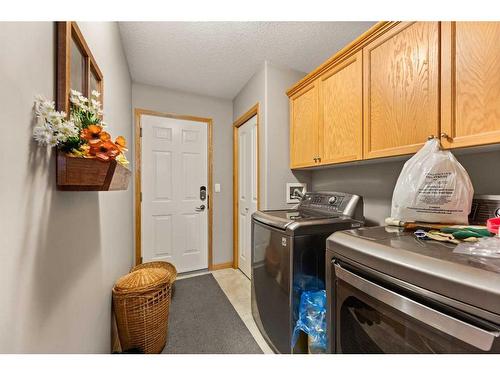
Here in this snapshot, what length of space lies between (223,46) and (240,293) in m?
2.47

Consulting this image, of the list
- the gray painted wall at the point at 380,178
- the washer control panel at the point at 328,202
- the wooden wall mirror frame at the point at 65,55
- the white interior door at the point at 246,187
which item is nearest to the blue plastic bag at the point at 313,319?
the washer control panel at the point at 328,202

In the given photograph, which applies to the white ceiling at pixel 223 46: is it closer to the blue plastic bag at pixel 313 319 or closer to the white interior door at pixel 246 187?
the white interior door at pixel 246 187

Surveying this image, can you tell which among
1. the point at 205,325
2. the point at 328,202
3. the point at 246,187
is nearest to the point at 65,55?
the point at 328,202

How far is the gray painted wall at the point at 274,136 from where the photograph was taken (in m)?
2.00

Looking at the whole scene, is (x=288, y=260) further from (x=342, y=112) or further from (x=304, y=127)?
(x=304, y=127)

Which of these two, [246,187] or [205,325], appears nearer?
[205,325]

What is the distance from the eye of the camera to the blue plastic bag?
111 centimetres

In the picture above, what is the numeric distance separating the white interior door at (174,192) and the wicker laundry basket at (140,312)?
47.4 inches

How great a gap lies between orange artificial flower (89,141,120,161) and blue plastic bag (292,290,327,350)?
1.21m

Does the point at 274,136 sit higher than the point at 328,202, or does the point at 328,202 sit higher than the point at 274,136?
the point at 274,136

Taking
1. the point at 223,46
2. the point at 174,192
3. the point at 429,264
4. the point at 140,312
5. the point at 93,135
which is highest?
the point at 223,46

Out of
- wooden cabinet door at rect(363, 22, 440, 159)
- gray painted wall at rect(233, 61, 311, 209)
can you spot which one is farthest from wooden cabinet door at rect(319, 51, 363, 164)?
gray painted wall at rect(233, 61, 311, 209)

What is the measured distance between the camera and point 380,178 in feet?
4.83
